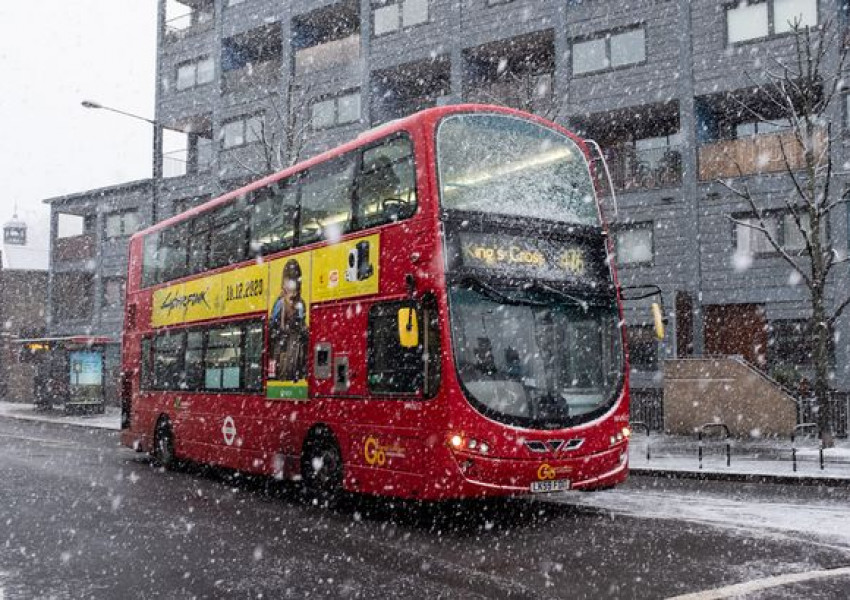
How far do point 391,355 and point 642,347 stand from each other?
19141 mm

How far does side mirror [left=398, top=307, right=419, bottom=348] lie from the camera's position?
30.7ft

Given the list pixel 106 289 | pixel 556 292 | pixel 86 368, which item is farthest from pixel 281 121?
pixel 556 292

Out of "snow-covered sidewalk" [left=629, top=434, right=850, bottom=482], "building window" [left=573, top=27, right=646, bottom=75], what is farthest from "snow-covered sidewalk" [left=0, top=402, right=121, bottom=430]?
"building window" [left=573, top=27, right=646, bottom=75]

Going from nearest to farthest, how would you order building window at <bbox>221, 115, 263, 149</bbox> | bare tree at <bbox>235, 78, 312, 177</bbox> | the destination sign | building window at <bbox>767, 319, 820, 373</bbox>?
1. the destination sign
2. building window at <bbox>767, 319, 820, 373</bbox>
3. bare tree at <bbox>235, 78, 312, 177</bbox>
4. building window at <bbox>221, 115, 263, 149</bbox>

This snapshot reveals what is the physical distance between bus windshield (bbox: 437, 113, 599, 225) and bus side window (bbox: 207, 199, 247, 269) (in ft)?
16.7

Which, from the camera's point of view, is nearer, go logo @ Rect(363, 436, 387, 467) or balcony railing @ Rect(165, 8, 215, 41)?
go logo @ Rect(363, 436, 387, 467)

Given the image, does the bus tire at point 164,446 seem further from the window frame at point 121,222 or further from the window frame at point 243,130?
the window frame at point 121,222

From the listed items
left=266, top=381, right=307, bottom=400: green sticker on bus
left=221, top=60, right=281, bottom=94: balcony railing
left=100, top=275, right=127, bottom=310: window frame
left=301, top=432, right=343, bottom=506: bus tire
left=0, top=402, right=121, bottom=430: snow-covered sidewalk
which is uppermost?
left=221, top=60, right=281, bottom=94: balcony railing

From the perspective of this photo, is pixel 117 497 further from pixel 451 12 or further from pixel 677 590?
pixel 451 12

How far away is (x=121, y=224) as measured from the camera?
45.4 m

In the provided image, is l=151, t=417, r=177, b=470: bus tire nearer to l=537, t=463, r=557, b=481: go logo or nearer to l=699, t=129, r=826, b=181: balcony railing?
l=537, t=463, r=557, b=481: go logo

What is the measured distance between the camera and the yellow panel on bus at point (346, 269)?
34.9ft

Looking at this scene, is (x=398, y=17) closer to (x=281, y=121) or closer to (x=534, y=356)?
(x=281, y=121)

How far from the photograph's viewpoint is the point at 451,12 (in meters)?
32.0
